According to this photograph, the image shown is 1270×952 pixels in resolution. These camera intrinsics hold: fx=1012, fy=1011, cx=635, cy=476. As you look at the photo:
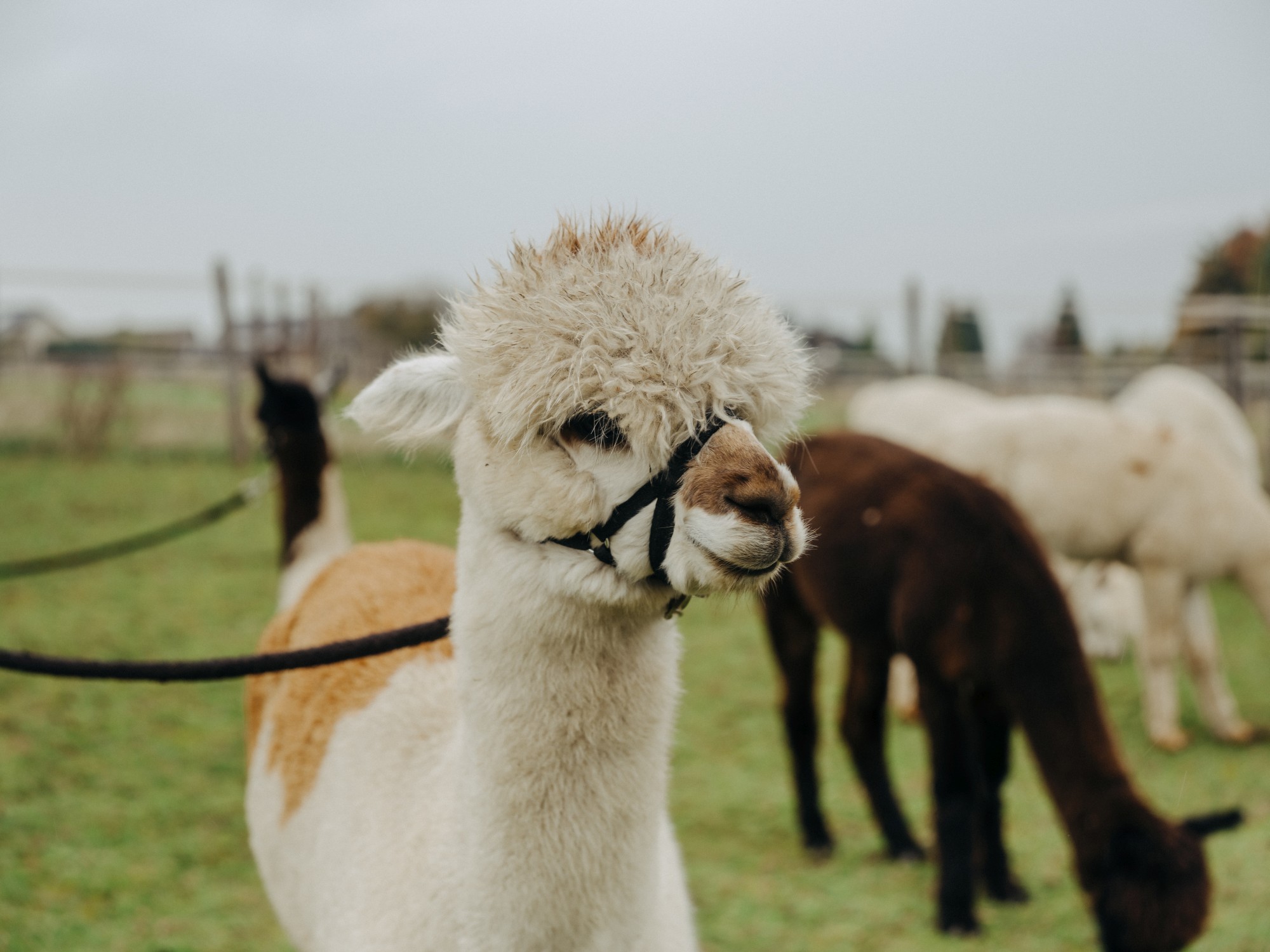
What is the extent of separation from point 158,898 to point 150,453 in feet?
34.9

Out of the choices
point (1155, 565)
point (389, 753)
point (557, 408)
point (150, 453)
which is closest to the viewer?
point (557, 408)

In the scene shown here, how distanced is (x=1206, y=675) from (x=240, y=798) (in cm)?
549

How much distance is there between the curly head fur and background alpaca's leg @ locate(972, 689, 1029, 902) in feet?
9.44

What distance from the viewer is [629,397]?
1.46 metres

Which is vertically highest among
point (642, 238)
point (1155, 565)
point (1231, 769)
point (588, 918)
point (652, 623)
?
point (642, 238)

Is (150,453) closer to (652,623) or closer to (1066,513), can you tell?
(1066,513)

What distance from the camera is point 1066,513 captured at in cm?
613

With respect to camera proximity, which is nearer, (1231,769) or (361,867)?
(361,867)

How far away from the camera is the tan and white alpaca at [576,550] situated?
1.47 meters

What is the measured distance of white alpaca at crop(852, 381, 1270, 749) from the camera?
6.05 metres

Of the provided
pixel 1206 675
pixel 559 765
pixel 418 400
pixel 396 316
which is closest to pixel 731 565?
pixel 559 765

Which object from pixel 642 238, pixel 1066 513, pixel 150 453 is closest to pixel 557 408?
pixel 642 238

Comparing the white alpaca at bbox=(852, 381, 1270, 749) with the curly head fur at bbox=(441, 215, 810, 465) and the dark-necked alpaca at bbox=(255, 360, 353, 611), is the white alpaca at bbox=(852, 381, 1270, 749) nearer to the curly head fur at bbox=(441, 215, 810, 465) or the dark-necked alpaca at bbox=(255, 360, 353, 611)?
the dark-necked alpaca at bbox=(255, 360, 353, 611)

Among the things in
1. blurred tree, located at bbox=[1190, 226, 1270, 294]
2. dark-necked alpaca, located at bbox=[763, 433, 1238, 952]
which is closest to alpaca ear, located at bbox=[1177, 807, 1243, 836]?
dark-necked alpaca, located at bbox=[763, 433, 1238, 952]
